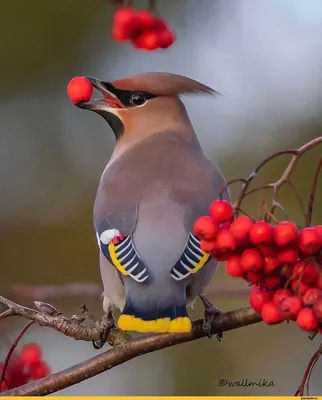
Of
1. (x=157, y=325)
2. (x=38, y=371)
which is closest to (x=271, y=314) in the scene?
(x=157, y=325)

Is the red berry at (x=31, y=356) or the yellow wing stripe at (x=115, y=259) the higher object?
the yellow wing stripe at (x=115, y=259)

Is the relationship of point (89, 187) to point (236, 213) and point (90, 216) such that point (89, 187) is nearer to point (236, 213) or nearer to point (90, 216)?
point (90, 216)

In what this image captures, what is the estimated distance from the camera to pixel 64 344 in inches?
65.2

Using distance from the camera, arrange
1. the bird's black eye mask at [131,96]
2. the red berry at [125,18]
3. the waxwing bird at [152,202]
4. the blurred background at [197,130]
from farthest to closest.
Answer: the blurred background at [197,130], the bird's black eye mask at [131,96], the waxwing bird at [152,202], the red berry at [125,18]

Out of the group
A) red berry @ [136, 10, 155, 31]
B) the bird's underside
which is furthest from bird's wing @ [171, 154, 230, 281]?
red berry @ [136, 10, 155, 31]

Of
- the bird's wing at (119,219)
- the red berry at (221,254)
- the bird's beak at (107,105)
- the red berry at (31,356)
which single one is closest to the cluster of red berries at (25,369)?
the red berry at (31,356)

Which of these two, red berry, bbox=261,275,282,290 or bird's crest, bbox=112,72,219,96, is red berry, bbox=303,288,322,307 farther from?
bird's crest, bbox=112,72,219,96

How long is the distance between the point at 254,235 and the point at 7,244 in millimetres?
987

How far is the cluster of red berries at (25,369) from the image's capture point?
143 centimetres

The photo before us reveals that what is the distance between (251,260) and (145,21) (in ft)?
1.42

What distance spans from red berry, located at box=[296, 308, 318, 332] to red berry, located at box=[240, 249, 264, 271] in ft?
0.26

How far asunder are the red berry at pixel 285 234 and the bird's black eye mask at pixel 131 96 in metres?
0.62

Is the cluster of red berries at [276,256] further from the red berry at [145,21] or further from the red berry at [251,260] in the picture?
the red berry at [145,21]

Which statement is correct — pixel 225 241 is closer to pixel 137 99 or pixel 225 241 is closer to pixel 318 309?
pixel 318 309
